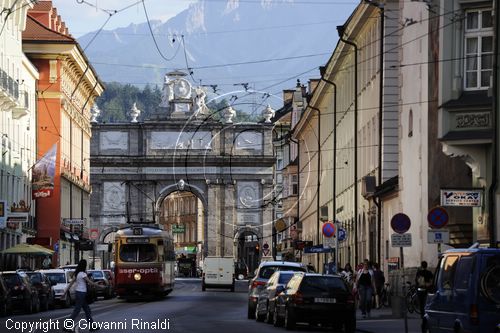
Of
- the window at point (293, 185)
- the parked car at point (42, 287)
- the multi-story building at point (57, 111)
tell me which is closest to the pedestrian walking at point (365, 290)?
the parked car at point (42, 287)

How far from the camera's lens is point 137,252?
57.9 meters

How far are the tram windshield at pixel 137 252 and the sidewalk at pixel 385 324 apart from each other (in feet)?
51.3

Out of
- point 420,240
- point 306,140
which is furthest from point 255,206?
point 420,240

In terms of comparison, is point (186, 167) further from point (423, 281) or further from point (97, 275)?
point (423, 281)

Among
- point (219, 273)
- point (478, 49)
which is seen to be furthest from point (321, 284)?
point (219, 273)

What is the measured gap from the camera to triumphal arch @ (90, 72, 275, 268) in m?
135

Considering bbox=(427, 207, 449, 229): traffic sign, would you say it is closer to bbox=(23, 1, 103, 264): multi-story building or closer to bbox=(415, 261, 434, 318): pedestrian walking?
bbox=(415, 261, 434, 318): pedestrian walking

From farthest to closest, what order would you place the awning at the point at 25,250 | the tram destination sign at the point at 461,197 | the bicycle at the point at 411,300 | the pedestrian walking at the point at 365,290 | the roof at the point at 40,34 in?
1. the roof at the point at 40,34
2. the awning at the point at 25,250
3. the pedestrian walking at the point at 365,290
4. the bicycle at the point at 411,300
5. the tram destination sign at the point at 461,197

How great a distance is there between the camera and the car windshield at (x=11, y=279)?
4262cm

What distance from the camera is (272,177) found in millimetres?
136875

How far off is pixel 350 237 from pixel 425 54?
27037 mm

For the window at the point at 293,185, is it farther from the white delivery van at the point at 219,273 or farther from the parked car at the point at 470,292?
the parked car at the point at 470,292

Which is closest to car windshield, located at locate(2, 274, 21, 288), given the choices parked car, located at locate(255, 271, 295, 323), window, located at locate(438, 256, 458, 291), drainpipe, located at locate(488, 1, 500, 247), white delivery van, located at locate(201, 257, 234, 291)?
parked car, located at locate(255, 271, 295, 323)

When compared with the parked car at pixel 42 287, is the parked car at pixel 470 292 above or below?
above
